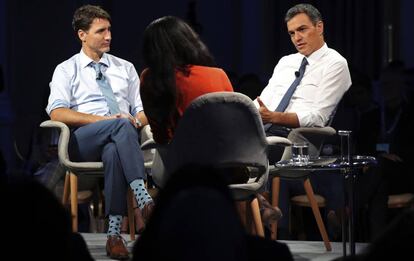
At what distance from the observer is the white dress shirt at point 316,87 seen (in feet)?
14.4

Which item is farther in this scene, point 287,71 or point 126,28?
point 126,28

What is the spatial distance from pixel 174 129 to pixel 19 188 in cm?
196

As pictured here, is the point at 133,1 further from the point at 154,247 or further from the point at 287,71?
the point at 154,247

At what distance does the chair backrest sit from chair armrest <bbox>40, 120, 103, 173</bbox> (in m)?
0.85

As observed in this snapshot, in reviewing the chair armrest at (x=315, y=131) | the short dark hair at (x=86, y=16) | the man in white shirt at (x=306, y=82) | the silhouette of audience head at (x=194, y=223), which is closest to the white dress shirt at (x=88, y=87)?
the short dark hair at (x=86, y=16)

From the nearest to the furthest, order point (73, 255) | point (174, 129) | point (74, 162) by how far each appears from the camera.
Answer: point (73, 255) → point (174, 129) → point (74, 162)

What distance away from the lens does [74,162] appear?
13.9 feet

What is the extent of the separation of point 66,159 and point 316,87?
1.30 meters

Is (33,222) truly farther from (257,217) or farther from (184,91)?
(257,217)

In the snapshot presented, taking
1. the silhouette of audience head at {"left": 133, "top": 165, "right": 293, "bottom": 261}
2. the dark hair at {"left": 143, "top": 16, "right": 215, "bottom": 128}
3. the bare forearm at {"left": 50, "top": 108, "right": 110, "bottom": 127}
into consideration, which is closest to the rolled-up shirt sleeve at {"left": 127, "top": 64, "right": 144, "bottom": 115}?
the bare forearm at {"left": 50, "top": 108, "right": 110, "bottom": 127}

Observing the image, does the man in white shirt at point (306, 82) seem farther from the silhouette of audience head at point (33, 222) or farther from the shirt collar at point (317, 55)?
the silhouette of audience head at point (33, 222)

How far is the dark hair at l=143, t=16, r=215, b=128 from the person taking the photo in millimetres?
3471

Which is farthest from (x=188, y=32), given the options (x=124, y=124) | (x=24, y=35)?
(x=24, y=35)

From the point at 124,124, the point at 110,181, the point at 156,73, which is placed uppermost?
the point at 156,73
